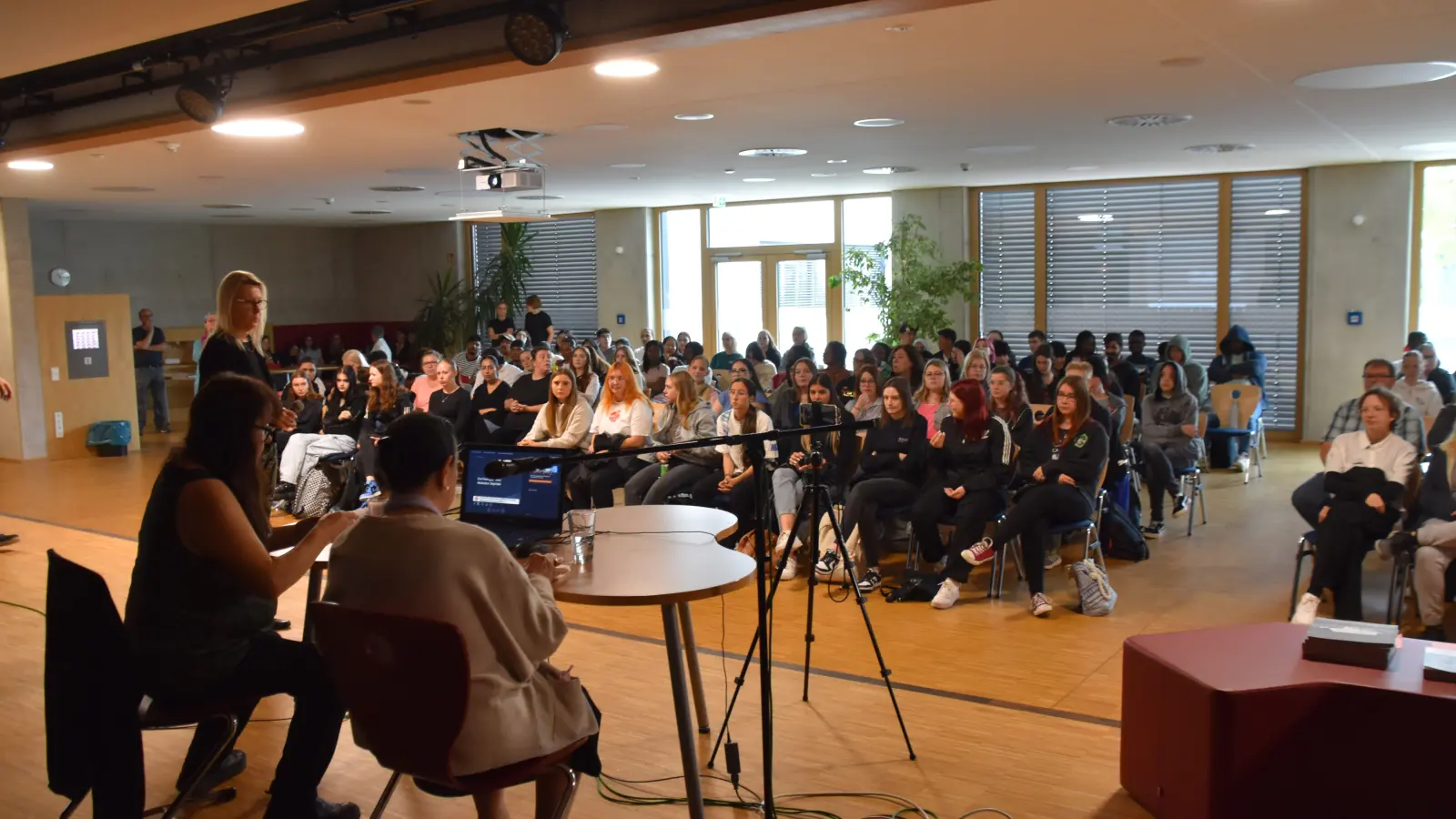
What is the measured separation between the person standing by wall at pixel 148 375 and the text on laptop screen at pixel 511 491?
1282cm

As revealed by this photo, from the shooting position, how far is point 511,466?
2686mm

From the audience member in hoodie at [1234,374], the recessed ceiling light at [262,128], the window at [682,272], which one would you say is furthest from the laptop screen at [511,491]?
the window at [682,272]

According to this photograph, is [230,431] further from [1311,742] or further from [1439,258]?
[1439,258]

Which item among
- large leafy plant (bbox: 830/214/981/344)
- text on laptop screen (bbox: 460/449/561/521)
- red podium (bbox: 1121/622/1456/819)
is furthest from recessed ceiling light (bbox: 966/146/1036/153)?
red podium (bbox: 1121/622/1456/819)

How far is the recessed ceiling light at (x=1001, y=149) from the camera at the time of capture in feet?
32.2

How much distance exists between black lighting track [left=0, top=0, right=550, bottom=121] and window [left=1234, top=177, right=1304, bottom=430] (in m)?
10.0

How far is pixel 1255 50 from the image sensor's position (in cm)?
570

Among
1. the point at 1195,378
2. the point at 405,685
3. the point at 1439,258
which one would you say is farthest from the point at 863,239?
the point at 405,685

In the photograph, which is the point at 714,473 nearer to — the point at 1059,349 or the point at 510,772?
the point at 510,772

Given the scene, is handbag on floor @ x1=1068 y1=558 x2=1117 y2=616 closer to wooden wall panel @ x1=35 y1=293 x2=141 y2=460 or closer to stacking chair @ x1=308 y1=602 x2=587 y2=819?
stacking chair @ x1=308 y1=602 x2=587 y2=819

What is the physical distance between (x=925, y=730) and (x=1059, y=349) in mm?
8062

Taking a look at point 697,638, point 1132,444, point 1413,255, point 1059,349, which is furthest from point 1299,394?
point 697,638

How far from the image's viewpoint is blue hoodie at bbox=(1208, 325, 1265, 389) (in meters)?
11.5

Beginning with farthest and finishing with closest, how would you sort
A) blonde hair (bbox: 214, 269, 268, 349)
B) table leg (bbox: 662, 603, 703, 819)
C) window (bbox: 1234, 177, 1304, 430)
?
1. window (bbox: 1234, 177, 1304, 430)
2. blonde hair (bbox: 214, 269, 268, 349)
3. table leg (bbox: 662, 603, 703, 819)
